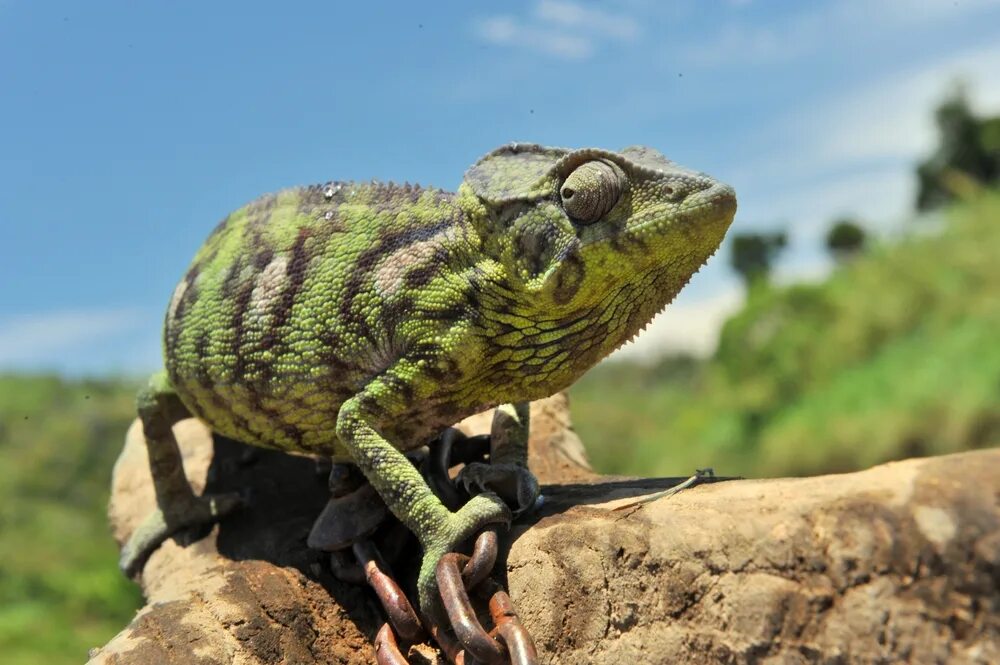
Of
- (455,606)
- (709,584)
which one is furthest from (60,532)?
(709,584)

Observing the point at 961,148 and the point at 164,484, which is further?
the point at 961,148

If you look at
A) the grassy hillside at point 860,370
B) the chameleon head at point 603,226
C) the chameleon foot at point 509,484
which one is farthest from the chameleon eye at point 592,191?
the grassy hillside at point 860,370

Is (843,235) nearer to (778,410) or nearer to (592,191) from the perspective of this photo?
(778,410)

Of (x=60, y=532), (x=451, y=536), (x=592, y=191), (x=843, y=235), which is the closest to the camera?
(x=592, y=191)

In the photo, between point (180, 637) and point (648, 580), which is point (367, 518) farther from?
point (648, 580)

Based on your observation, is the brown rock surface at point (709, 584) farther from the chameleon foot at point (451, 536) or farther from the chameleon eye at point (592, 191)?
the chameleon eye at point (592, 191)

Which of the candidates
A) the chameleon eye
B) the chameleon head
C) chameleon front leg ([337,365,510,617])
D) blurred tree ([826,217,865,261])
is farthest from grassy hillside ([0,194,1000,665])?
Answer: blurred tree ([826,217,865,261])

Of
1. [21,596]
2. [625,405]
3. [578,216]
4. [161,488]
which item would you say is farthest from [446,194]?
[625,405]
